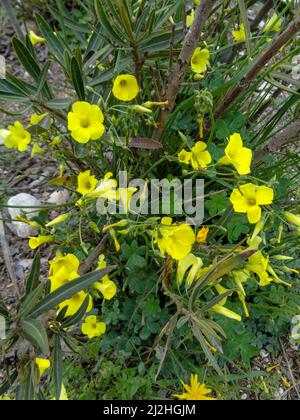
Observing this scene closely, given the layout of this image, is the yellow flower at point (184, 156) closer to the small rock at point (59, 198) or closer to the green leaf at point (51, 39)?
the green leaf at point (51, 39)

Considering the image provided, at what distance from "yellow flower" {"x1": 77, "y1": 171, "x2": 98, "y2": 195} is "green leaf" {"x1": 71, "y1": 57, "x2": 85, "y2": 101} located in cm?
21

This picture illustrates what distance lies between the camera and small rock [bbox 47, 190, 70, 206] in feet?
5.96

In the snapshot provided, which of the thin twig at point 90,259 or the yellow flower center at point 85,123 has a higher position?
the yellow flower center at point 85,123

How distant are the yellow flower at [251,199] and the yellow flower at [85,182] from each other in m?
0.39

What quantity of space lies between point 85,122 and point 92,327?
2.06ft

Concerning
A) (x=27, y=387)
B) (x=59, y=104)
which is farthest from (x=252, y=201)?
(x=27, y=387)

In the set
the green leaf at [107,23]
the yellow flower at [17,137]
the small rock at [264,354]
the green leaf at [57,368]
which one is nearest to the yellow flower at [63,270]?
the green leaf at [57,368]

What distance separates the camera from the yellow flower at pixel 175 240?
3.39 feet

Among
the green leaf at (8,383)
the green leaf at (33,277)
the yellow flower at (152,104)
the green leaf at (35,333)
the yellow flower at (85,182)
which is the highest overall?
the yellow flower at (152,104)

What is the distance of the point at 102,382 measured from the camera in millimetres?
1403

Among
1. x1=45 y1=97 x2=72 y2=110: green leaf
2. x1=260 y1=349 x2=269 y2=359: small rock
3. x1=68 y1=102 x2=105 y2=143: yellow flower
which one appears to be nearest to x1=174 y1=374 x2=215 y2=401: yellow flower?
x1=260 y1=349 x2=269 y2=359: small rock

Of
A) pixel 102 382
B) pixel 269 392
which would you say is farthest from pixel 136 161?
pixel 269 392

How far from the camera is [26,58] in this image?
1.13m

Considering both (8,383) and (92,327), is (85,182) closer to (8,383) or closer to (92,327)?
(92,327)
